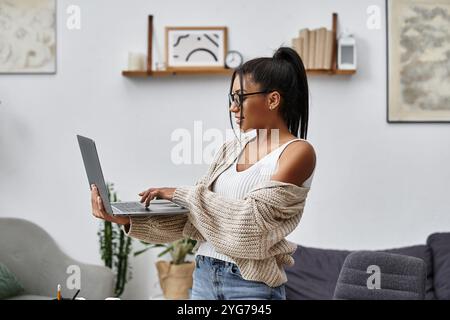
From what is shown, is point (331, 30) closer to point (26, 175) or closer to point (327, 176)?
point (327, 176)

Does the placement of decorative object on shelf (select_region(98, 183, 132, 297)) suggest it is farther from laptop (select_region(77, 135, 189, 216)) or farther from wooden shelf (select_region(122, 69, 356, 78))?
laptop (select_region(77, 135, 189, 216))

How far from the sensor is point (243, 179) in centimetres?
97

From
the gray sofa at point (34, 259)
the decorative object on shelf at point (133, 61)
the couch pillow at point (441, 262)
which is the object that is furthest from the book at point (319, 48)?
the gray sofa at point (34, 259)

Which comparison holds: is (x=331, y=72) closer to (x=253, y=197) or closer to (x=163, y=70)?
(x=163, y=70)

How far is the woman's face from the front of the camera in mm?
974

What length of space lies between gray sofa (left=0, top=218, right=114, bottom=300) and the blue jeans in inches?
67.2

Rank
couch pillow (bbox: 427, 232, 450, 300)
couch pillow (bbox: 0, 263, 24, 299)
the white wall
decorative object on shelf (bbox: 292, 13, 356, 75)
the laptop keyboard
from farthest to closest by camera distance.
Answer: the white wall → decorative object on shelf (bbox: 292, 13, 356, 75) → couch pillow (bbox: 0, 263, 24, 299) → couch pillow (bbox: 427, 232, 450, 300) → the laptop keyboard

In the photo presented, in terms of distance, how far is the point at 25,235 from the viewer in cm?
272

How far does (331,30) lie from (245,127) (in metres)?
1.83

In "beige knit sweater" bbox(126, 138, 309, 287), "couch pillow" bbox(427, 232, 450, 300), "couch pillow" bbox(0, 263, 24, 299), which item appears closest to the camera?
"beige knit sweater" bbox(126, 138, 309, 287)

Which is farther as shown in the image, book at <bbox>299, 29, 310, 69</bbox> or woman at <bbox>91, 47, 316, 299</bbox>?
book at <bbox>299, 29, 310, 69</bbox>

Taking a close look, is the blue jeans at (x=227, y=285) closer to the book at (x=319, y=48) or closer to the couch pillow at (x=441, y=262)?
the couch pillow at (x=441, y=262)

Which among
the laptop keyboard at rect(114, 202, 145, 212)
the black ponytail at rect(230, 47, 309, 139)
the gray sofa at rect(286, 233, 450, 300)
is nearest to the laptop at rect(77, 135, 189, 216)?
the laptop keyboard at rect(114, 202, 145, 212)

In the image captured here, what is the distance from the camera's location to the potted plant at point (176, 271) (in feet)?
8.26
